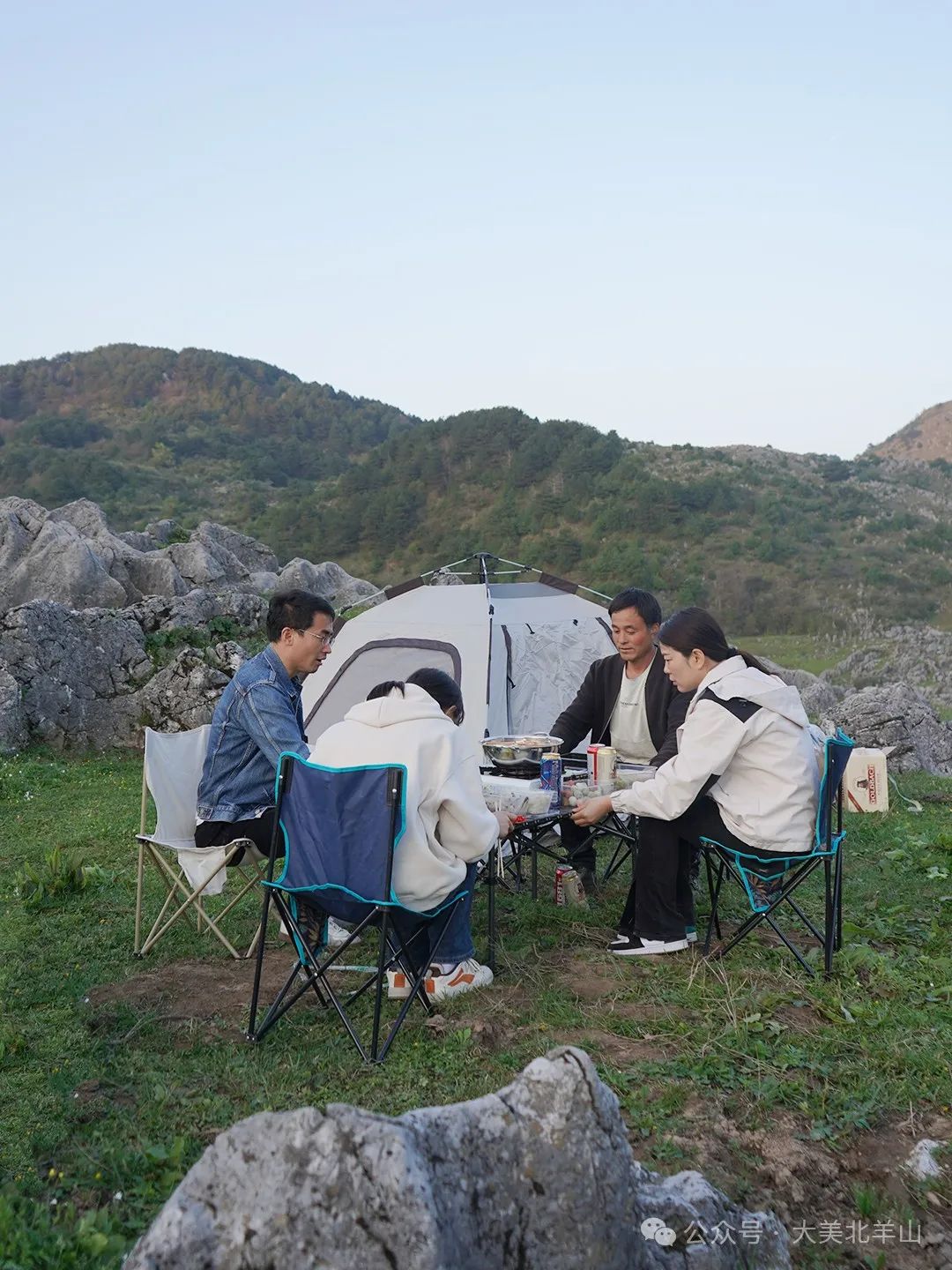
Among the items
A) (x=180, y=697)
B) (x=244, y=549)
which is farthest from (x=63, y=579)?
(x=244, y=549)

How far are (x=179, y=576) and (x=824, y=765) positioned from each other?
10013 mm

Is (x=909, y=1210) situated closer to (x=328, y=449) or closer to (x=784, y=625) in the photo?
(x=784, y=625)

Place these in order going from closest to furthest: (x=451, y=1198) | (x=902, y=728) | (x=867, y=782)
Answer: (x=451, y=1198)
(x=867, y=782)
(x=902, y=728)

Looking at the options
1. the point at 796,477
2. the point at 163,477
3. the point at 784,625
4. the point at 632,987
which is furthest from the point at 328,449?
the point at 632,987

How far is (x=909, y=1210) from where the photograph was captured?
2.21 m

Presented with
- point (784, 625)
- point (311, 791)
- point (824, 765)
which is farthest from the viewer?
point (784, 625)

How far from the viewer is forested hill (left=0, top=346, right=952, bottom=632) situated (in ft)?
96.0

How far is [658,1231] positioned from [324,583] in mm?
13728

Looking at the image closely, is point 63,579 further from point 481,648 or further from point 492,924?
point 492,924

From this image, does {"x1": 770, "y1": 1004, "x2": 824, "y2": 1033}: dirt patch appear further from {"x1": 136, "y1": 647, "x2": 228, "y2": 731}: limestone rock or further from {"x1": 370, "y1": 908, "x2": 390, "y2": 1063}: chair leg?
{"x1": 136, "y1": 647, "x2": 228, "y2": 731}: limestone rock

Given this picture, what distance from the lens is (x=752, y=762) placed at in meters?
3.49

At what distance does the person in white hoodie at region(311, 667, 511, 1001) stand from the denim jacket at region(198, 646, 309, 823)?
588mm

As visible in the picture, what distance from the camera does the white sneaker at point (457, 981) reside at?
11.3 feet

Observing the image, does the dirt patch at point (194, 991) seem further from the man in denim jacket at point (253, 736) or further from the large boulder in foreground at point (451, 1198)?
the large boulder in foreground at point (451, 1198)
